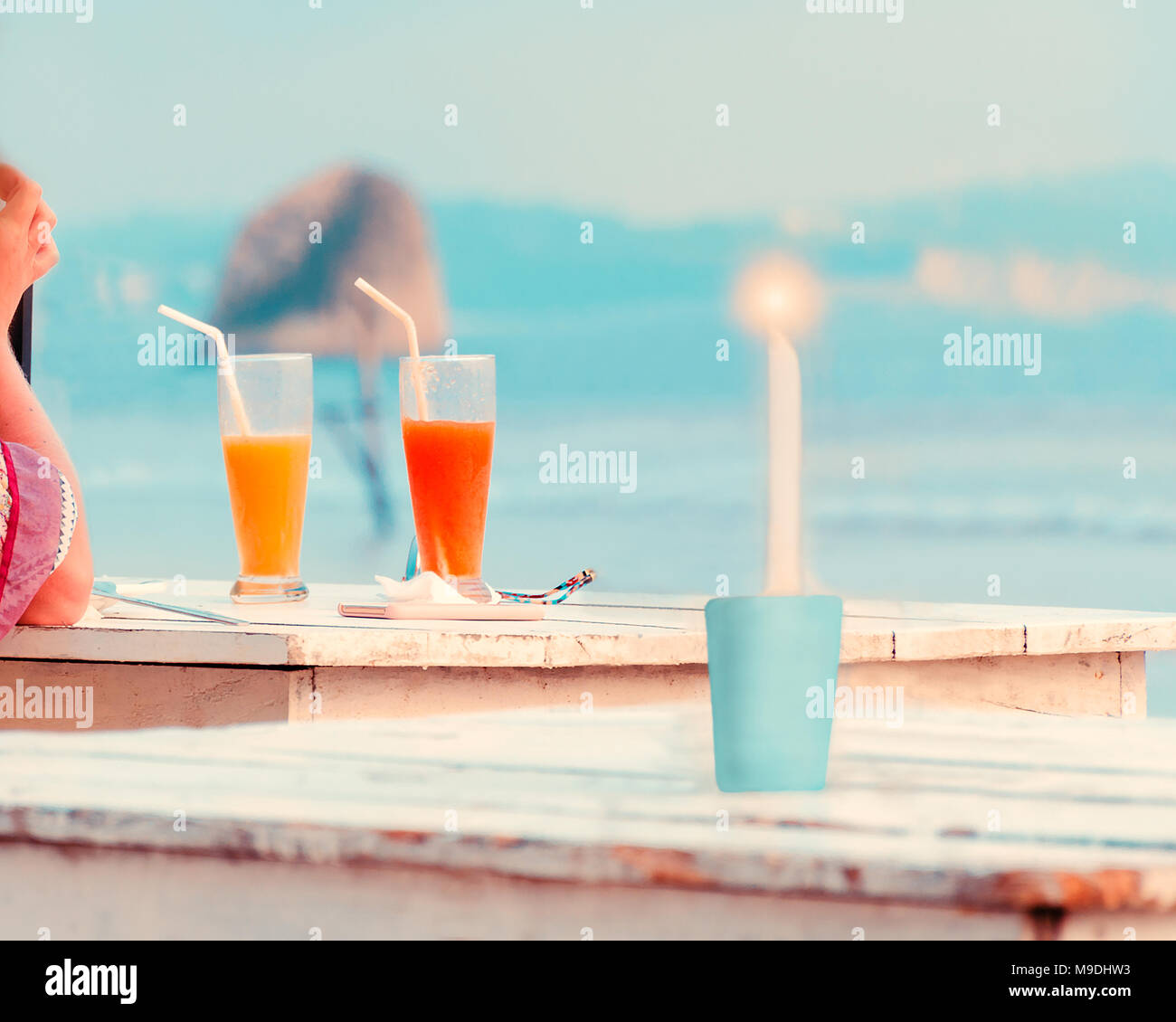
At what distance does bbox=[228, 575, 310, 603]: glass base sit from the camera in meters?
1.60

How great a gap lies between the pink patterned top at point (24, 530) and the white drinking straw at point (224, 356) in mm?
226

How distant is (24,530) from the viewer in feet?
4.42

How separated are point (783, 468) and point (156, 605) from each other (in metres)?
1.15

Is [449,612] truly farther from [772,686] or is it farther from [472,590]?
[772,686]

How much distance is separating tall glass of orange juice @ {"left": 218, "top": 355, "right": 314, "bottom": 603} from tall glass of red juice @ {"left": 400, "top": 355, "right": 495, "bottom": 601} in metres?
0.14

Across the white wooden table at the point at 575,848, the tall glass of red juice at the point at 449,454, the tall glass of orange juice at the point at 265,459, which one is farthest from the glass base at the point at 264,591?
the white wooden table at the point at 575,848

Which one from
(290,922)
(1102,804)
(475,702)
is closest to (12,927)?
(290,922)

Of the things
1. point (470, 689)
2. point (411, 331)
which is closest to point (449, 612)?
point (470, 689)

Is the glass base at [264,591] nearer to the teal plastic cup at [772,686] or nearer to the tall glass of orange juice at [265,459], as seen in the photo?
the tall glass of orange juice at [265,459]

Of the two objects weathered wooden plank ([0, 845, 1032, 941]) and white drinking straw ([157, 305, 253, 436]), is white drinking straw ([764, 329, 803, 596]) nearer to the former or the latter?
weathered wooden plank ([0, 845, 1032, 941])

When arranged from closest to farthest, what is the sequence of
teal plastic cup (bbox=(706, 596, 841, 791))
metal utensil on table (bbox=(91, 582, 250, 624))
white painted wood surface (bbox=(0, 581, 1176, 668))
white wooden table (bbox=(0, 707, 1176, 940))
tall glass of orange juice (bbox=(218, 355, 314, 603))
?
1. white wooden table (bbox=(0, 707, 1176, 940))
2. teal plastic cup (bbox=(706, 596, 841, 791))
3. white painted wood surface (bbox=(0, 581, 1176, 668))
4. metal utensil on table (bbox=(91, 582, 250, 624))
5. tall glass of orange juice (bbox=(218, 355, 314, 603))

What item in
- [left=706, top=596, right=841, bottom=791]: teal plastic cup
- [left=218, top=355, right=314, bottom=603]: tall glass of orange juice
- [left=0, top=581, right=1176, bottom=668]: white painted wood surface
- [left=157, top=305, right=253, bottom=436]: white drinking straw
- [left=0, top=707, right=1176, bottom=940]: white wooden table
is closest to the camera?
[left=0, top=707, right=1176, bottom=940]: white wooden table

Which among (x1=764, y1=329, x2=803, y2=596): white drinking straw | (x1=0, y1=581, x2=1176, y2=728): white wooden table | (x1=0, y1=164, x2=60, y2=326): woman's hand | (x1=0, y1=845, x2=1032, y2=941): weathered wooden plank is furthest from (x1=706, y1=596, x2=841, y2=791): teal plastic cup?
(x1=0, y1=164, x2=60, y2=326): woman's hand
